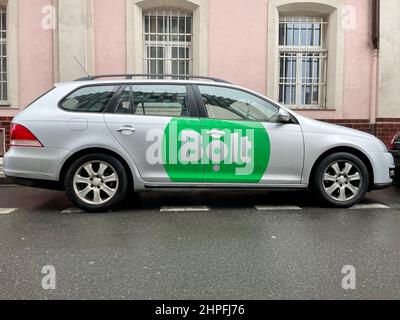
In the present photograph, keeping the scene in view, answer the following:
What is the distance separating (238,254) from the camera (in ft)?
13.6

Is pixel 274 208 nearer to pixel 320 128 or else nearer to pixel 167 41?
pixel 320 128

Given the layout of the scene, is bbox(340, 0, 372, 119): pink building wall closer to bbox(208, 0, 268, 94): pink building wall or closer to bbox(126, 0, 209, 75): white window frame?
bbox(208, 0, 268, 94): pink building wall

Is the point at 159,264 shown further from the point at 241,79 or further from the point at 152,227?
the point at 241,79

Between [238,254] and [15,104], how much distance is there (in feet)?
26.6

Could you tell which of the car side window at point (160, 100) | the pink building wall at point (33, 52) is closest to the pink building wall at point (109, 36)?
the pink building wall at point (33, 52)

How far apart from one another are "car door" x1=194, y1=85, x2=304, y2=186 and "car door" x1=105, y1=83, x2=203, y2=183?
17 centimetres

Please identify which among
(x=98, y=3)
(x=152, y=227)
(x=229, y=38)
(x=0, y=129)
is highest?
(x=98, y=3)

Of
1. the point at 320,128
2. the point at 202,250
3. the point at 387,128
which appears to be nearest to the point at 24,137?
the point at 202,250

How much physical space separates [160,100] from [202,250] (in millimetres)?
2324

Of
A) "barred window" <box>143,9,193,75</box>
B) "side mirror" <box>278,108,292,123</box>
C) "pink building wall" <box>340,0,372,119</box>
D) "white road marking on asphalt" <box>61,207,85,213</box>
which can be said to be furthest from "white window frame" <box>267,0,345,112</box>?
"white road marking on asphalt" <box>61,207,85,213</box>

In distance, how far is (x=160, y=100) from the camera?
19.4 feet

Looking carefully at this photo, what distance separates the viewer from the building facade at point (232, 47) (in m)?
10.5

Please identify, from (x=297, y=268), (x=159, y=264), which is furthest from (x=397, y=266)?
(x=159, y=264)

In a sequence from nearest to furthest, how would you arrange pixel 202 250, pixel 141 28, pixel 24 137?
1. pixel 202 250
2. pixel 24 137
3. pixel 141 28
